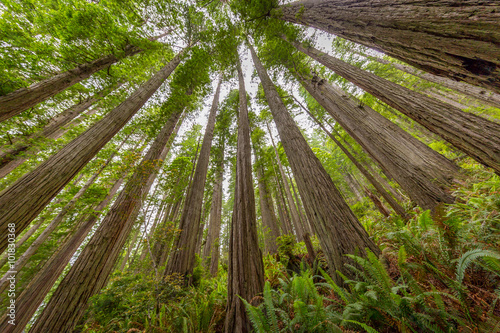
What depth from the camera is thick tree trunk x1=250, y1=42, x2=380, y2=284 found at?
1833 mm

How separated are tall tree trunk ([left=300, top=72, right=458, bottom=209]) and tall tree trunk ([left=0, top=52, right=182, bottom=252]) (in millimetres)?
6255

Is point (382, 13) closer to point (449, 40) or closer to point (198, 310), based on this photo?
point (449, 40)

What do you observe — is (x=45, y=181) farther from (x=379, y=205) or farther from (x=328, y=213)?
(x=379, y=205)

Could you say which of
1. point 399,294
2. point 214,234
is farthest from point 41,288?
point 399,294

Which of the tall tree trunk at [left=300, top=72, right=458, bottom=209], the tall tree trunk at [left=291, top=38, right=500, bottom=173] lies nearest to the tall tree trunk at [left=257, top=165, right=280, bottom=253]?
the tall tree trunk at [left=300, top=72, right=458, bottom=209]

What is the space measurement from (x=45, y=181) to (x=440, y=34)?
575cm

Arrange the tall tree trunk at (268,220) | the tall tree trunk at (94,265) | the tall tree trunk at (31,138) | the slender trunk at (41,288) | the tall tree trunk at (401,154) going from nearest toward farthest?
the tall tree trunk at (94,265)
the tall tree trunk at (401,154)
the tall tree trunk at (31,138)
the slender trunk at (41,288)
the tall tree trunk at (268,220)

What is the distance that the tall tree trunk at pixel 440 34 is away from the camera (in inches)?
58.4

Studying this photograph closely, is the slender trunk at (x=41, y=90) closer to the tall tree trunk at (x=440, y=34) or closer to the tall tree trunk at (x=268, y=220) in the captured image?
the tall tree trunk at (x=440, y=34)

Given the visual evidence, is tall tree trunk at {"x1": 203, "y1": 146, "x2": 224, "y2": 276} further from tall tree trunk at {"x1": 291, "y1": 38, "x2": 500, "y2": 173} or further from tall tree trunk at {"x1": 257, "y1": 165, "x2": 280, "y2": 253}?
tall tree trunk at {"x1": 291, "y1": 38, "x2": 500, "y2": 173}

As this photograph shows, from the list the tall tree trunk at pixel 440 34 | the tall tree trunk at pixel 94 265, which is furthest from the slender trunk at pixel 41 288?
the tall tree trunk at pixel 440 34

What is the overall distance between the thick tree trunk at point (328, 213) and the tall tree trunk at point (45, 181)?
3.99 m

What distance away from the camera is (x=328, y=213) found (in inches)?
80.8

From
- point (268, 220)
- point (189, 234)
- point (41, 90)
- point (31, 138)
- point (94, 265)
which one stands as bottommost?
point (94, 265)
